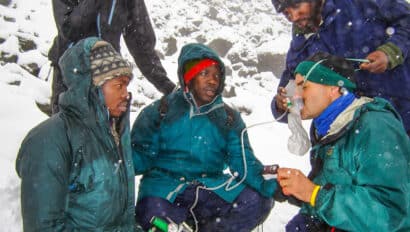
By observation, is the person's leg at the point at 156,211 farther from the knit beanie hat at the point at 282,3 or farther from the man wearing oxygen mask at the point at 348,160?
the knit beanie hat at the point at 282,3

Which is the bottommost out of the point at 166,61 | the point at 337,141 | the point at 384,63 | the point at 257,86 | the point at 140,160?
the point at 257,86

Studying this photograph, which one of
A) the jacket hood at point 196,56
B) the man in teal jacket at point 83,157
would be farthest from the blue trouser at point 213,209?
the jacket hood at point 196,56

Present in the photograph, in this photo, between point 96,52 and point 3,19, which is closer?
point 96,52

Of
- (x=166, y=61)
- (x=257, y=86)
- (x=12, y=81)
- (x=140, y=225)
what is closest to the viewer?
(x=140, y=225)

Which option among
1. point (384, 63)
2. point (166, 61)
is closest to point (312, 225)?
point (384, 63)

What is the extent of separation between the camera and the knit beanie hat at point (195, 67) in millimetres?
3480

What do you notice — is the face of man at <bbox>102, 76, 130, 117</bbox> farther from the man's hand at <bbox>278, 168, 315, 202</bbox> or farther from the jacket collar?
the man's hand at <bbox>278, 168, 315, 202</bbox>

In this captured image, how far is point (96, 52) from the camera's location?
2.45m

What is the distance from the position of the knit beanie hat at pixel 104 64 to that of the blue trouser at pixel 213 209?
1.14 metres

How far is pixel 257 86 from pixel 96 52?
45.3 ft

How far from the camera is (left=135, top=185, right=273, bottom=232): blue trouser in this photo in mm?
2891

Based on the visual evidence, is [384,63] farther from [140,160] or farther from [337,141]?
[140,160]

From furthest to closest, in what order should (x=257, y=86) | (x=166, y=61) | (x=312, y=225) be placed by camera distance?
(x=257, y=86) → (x=166, y=61) → (x=312, y=225)

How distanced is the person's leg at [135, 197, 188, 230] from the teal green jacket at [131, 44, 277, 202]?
0.11m
